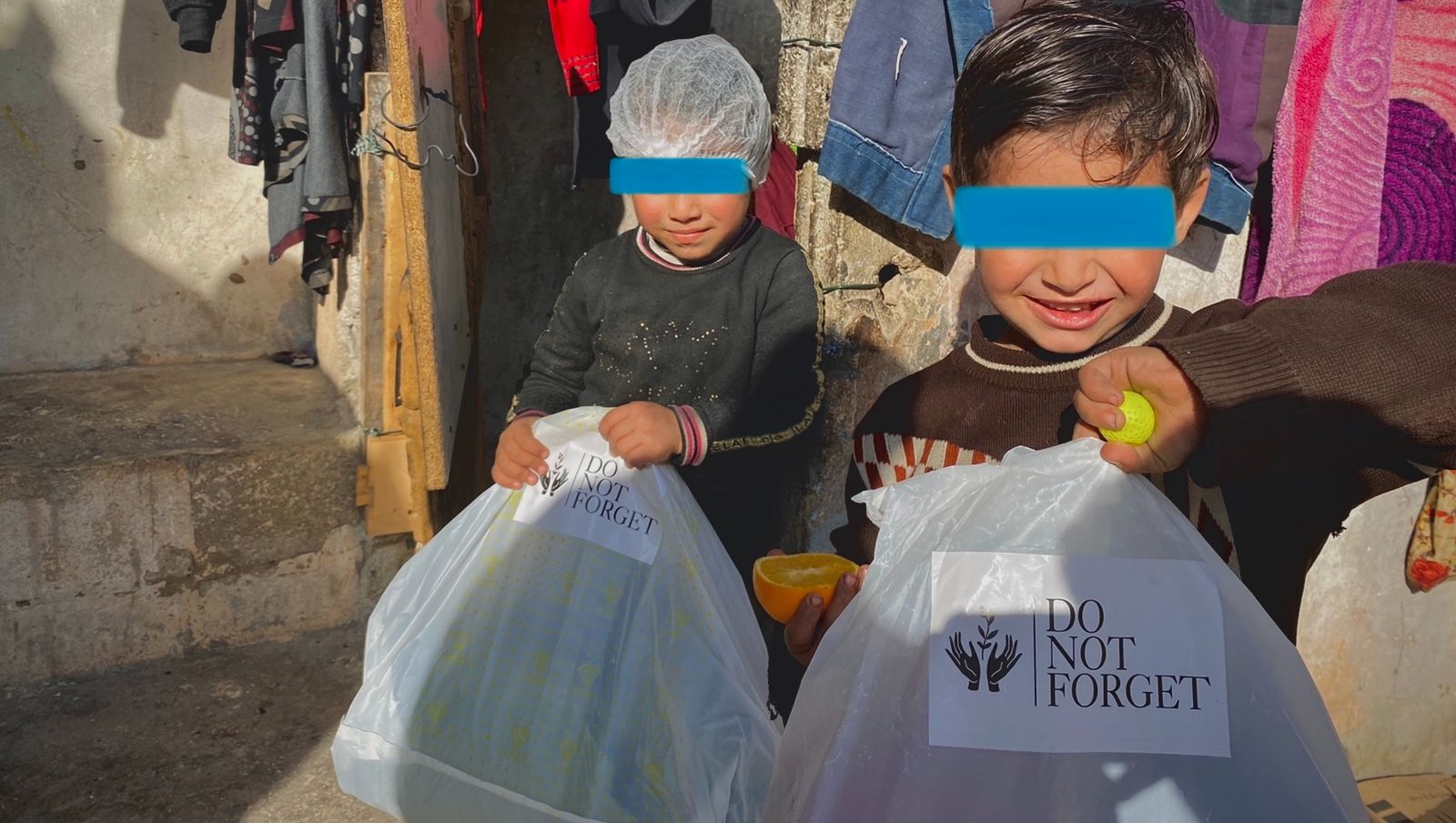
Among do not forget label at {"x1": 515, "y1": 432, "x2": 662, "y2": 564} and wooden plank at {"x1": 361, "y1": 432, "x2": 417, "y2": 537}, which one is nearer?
do not forget label at {"x1": 515, "y1": 432, "x2": 662, "y2": 564}

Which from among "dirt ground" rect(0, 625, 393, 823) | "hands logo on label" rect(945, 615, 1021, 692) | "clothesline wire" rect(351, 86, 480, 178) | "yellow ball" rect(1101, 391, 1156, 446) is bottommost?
"dirt ground" rect(0, 625, 393, 823)

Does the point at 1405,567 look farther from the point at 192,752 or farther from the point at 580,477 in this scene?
the point at 192,752

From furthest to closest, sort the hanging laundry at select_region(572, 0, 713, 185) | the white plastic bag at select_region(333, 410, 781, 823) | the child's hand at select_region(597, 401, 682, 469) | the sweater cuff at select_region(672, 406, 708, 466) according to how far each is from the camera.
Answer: the hanging laundry at select_region(572, 0, 713, 185)
the sweater cuff at select_region(672, 406, 708, 466)
the child's hand at select_region(597, 401, 682, 469)
the white plastic bag at select_region(333, 410, 781, 823)

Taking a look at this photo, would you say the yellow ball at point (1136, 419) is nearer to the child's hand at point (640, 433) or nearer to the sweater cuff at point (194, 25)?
the child's hand at point (640, 433)

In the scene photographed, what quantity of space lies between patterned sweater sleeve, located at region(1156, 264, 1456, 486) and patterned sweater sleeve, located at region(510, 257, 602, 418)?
1.33 m

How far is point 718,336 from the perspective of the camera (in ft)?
6.31

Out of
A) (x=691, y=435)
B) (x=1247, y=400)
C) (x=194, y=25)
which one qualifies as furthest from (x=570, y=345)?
(x=194, y=25)

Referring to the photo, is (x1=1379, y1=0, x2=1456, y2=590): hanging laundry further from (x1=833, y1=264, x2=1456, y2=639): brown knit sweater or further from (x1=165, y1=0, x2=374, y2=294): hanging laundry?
(x1=165, y1=0, x2=374, y2=294): hanging laundry

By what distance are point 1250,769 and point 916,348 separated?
1.44 metres

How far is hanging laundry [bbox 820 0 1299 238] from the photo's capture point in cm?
191

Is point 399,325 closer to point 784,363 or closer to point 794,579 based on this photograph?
point 784,363

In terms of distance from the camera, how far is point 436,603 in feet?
5.41

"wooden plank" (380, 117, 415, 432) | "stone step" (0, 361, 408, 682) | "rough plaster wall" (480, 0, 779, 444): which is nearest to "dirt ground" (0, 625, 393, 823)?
"stone step" (0, 361, 408, 682)

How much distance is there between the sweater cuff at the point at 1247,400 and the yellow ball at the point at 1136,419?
5 centimetres
